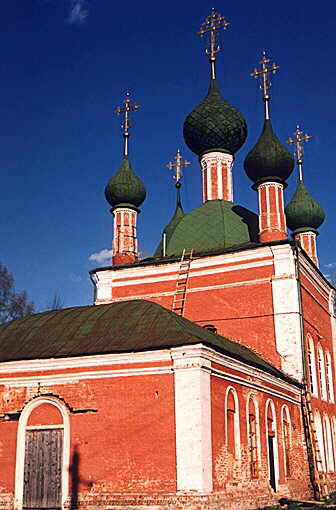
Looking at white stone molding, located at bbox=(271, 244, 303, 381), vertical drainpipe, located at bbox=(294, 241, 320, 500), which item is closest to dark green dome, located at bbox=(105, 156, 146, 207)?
white stone molding, located at bbox=(271, 244, 303, 381)

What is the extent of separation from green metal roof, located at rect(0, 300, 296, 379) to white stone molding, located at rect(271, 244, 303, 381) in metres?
1.74

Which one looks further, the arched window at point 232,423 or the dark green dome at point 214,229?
the dark green dome at point 214,229

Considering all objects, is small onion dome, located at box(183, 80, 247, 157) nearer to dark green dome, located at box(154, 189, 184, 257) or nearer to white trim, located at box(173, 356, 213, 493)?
dark green dome, located at box(154, 189, 184, 257)

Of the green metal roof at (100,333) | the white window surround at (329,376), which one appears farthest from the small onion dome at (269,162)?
the green metal roof at (100,333)

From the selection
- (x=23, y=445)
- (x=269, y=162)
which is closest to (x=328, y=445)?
(x=269, y=162)

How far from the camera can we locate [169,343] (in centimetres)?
1127

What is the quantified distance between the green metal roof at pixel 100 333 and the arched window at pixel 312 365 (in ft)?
9.57

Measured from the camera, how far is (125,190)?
1928 cm

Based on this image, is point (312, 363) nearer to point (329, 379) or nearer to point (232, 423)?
point (329, 379)

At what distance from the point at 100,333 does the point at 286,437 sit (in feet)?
Answer: 16.5

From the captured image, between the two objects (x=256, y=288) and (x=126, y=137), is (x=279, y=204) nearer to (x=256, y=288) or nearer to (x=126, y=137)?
(x=256, y=288)

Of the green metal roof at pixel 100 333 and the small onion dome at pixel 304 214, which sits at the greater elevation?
the small onion dome at pixel 304 214

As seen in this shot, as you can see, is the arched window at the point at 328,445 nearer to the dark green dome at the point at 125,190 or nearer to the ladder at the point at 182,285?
the ladder at the point at 182,285

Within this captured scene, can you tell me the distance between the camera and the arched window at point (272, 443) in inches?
534
